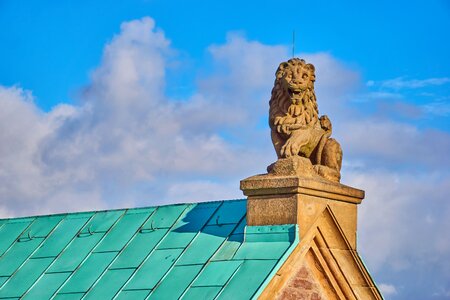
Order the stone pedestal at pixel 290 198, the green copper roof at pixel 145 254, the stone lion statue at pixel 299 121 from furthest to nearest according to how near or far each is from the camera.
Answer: the stone lion statue at pixel 299 121 → the stone pedestal at pixel 290 198 → the green copper roof at pixel 145 254

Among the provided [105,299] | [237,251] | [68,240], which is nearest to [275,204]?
[237,251]

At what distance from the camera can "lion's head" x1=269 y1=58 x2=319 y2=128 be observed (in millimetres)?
18859

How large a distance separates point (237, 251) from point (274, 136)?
1959 mm

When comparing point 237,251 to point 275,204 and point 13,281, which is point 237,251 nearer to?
point 275,204

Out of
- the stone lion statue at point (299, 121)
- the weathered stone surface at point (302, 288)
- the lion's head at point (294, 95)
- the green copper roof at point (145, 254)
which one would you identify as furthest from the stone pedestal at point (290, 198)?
the lion's head at point (294, 95)

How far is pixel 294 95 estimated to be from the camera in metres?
18.9

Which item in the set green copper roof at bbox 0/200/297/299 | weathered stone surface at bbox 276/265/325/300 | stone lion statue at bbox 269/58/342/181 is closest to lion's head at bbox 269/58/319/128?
stone lion statue at bbox 269/58/342/181

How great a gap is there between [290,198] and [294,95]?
1713 mm

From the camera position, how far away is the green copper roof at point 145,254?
17.9m

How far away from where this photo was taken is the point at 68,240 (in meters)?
21.1

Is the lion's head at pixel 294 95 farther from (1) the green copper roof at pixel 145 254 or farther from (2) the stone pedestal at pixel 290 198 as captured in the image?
(1) the green copper roof at pixel 145 254

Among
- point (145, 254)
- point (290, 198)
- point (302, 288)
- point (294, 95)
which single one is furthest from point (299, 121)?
point (145, 254)

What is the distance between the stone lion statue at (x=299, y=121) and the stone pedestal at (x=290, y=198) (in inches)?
18.3

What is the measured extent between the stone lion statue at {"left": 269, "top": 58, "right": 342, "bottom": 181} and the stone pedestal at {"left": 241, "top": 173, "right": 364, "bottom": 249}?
464 mm
